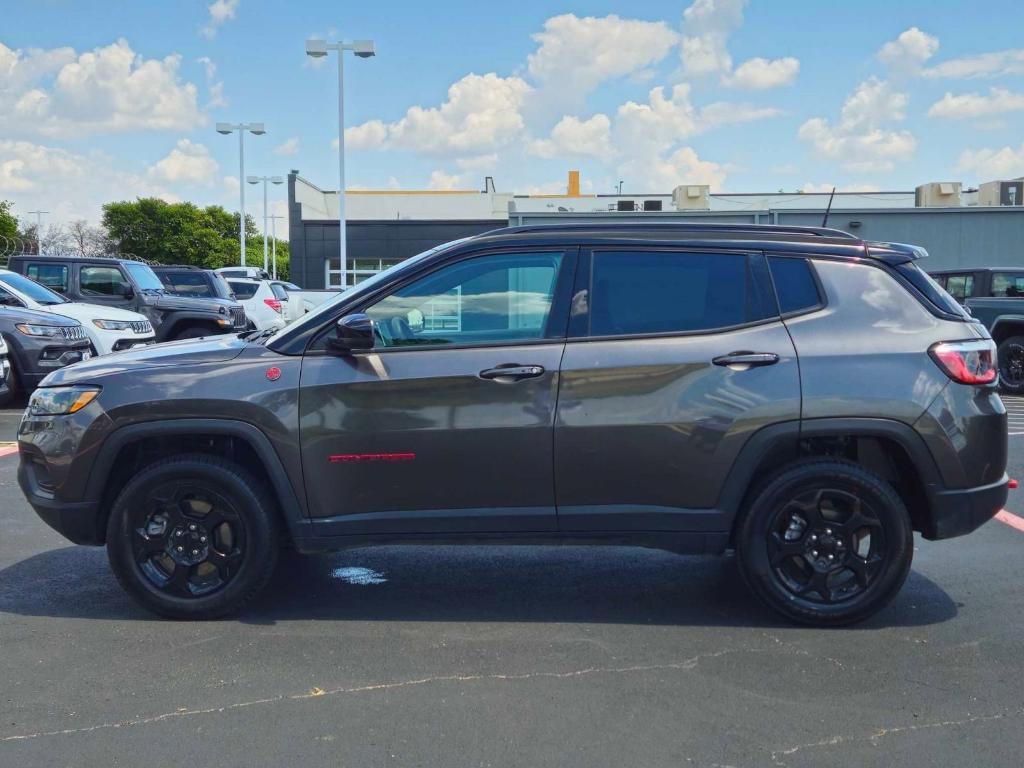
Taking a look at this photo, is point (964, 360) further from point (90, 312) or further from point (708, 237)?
point (90, 312)

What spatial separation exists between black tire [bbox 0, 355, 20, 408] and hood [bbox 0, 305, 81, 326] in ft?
1.62

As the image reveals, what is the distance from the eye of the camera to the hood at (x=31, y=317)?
12.2 meters

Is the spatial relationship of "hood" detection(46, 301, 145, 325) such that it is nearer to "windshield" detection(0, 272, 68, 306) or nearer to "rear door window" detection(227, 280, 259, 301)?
"windshield" detection(0, 272, 68, 306)

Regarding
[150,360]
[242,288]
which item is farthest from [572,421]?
[242,288]

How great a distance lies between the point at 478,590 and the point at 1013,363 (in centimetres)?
1247

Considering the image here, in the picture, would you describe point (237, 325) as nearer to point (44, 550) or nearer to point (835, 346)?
point (44, 550)

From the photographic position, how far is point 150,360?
15.4ft

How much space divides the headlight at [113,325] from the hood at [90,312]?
6cm

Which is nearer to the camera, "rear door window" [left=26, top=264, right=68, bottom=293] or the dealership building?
"rear door window" [left=26, top=264, right=68, bottom=293]

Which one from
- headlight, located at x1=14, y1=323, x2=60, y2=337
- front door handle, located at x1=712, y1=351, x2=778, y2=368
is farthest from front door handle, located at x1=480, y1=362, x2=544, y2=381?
headlight, located at x1=14, y1=323, x2=60, y2=337

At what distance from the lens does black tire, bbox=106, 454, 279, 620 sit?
459 cm

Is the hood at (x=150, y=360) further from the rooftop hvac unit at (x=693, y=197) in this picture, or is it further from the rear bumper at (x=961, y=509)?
the rooftop hvac unit at (x=693, y=197)

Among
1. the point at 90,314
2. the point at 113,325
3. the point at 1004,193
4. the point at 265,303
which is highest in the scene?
the point at 1004,193

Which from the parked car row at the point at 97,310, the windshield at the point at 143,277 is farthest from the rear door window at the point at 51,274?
the windshield at the point at 143,277
